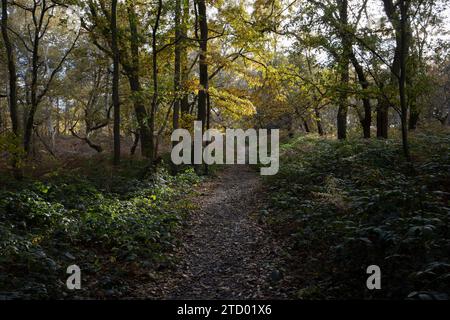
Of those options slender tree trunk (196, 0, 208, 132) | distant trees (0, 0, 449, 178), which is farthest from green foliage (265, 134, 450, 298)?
slender tree trunk (196, 0, 208, 132)

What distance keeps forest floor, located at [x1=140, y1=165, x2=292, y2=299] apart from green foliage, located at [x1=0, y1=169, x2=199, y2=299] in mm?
537

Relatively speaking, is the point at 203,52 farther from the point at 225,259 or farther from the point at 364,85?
the point at 225,259

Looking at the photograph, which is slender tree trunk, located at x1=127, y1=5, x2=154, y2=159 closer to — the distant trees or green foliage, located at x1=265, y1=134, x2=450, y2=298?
the distant trees

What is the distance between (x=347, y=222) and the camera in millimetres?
6617

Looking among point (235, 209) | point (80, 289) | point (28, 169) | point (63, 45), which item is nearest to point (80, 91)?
point (63, 45)

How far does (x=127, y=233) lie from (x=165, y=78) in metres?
9.34

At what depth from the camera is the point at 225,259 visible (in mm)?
7207

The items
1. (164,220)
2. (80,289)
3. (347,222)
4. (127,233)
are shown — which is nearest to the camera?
(80,289)

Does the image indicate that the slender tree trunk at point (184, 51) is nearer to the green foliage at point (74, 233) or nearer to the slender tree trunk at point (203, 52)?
the slender tree trunk at point (203, 52)

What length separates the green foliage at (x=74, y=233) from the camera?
5336 mm

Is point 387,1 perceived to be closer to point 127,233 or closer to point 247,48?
point 247,48

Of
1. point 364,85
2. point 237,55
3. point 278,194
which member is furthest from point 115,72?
point 364,85

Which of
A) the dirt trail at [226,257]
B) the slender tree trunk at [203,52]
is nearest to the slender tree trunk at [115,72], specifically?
the slender tree trunk at [203,52]

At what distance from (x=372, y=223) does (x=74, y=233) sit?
6.04 meters
